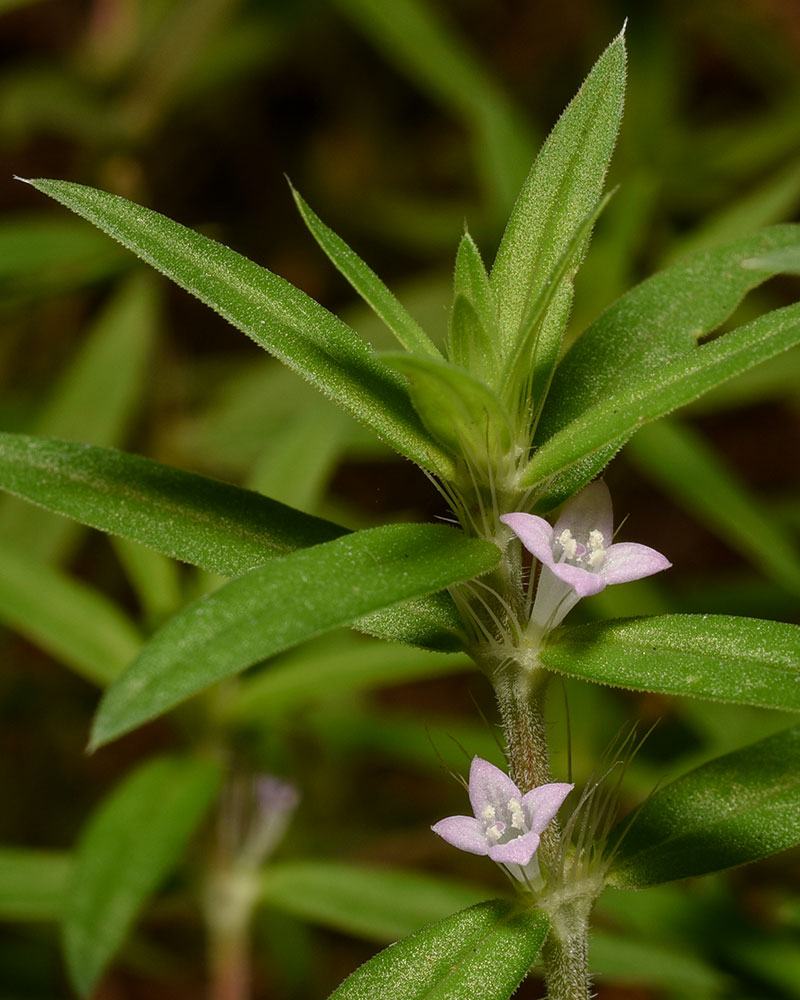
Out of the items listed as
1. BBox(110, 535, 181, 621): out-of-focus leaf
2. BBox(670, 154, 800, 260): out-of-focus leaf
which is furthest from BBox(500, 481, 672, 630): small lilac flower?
BBox(670, 154, 800, 260): out-of-focus leaf

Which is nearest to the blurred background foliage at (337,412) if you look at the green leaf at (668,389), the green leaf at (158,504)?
the green leaf at (158,504)

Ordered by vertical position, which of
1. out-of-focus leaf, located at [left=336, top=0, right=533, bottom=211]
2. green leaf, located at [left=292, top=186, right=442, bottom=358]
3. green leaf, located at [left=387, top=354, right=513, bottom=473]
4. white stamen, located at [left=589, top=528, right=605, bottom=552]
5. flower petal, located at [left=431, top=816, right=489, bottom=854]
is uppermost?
out-of-focus leaf, located at [left=336, top=0, right=533, bottom=211]

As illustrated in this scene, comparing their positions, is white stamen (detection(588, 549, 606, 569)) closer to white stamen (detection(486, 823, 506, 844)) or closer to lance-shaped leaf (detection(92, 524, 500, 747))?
lance-shaped leaf (detection(92, 524, 500, 747))

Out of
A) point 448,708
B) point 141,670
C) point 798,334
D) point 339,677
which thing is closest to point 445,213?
point 448,708

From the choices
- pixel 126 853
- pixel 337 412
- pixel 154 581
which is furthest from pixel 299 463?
pixel 126 853

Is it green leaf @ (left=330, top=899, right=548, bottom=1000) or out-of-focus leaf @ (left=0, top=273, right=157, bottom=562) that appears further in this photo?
out-of-focus leaf @ (left=0, top=273, right=157, bottom=562)

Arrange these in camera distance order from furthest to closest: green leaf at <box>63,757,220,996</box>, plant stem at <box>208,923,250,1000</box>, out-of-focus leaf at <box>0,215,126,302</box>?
out-of-focus leaf at <box>0,215,126,302</box>
plant stem at <box>208,923,250,1000</box>
green leaf at <box>63,757,220,996</box>

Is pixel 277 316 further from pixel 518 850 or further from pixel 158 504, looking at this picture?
pixel 518 850
